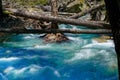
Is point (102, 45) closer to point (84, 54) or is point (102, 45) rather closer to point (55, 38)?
point (84, 54)

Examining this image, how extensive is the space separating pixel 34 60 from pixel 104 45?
3.15m

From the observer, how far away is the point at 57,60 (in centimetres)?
962

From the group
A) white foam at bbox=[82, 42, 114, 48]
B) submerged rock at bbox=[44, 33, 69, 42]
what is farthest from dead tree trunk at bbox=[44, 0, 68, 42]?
white foam at bbox=[82, 42, 114, 48]

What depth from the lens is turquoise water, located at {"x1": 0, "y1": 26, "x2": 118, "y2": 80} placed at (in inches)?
323

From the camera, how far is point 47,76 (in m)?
8.23

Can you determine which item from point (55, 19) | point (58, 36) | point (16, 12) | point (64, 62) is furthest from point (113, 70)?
point (58, 36)

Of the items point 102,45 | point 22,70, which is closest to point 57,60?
point 22,70

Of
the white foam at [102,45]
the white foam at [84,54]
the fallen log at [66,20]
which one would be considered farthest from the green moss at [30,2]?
the fallen log at [66,20]

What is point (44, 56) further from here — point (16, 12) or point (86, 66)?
point (16, 12)

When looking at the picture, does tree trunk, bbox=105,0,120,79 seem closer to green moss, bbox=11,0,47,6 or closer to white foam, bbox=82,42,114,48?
white foam, bbox=82,42,114,48

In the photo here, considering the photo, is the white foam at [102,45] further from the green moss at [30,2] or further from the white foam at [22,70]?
the green moss at [30,2]

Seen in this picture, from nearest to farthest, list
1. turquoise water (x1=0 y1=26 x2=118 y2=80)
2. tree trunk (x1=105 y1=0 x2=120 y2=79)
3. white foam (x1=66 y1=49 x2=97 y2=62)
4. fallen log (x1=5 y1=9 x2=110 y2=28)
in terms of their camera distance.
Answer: tree trunk (x1=105 y1=0 x2=120 y2=79), fallen log (x1=5 y1=9 x2=110 y2=28), turquoise water (x1=0 y1=26 x2=118 y2=80), white foam (x1=66 y1=49 x2=97 y2=62)

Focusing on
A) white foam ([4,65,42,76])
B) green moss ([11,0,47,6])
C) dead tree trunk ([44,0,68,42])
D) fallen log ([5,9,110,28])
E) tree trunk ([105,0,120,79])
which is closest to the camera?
tree trunk ([105,0,120,79])

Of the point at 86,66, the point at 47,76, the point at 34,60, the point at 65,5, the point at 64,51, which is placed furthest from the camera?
the point at 65,5
